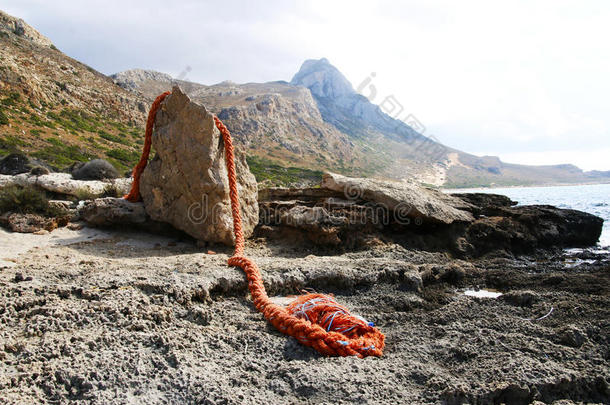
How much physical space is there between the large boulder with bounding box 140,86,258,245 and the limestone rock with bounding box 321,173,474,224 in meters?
2.06

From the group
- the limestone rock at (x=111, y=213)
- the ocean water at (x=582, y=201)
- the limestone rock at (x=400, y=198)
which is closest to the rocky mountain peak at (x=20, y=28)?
the limestone rock at (x=111, y=213)

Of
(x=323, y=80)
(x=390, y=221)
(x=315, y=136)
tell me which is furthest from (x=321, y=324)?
(x=323, y=80)

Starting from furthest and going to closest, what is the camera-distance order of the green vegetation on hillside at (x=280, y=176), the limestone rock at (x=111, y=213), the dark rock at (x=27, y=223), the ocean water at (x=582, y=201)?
the green vegetation on hillside at (x=280, y=176) → the ocean water at (x=582, y=201) → the limestone rock at (x=111, y=213) → the dark rock at (x=27, y=223)

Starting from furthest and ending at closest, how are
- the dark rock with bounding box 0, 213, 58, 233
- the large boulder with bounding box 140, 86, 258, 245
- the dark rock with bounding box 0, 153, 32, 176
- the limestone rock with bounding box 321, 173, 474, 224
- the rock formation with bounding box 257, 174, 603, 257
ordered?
the dark rock with bounding box 0, 153, 32, 176, the limestone rock with bounding box 321, 173, 474, 224, the rock formation with bounding box 257, 174, 603, 257, the large boulder with bounding box 140, 86, 258, 245, the dark rock with bounding box 0, 213, 58, 233

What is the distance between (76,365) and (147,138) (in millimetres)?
4917

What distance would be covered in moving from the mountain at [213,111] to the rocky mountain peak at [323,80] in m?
0.90

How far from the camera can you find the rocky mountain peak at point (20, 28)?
4312cm

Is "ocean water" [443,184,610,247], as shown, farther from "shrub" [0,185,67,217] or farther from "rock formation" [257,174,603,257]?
"shrub" [0,185,67,217]

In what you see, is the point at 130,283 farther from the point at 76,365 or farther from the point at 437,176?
the point at 437,176

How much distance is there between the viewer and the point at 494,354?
2.52 metres

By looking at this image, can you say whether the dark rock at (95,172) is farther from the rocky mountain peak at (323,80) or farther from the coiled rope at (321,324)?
the rocky mountain peak at (323,80)

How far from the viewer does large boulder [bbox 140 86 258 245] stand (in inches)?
210

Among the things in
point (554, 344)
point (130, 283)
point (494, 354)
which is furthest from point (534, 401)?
point (130, 283)

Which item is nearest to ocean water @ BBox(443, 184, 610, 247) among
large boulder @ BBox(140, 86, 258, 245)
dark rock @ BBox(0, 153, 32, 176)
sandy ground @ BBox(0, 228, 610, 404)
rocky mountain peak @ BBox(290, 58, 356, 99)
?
sandy ground @ BBox(0, 228, 610, 404)
